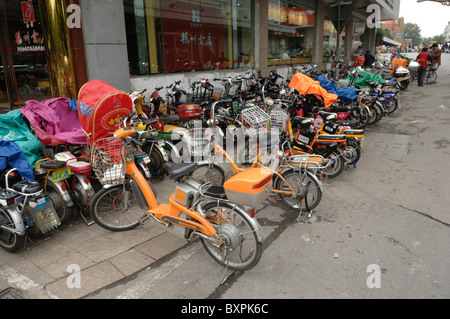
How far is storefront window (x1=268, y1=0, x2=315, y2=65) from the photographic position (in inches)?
539

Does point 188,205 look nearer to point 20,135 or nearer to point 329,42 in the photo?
point 20,135

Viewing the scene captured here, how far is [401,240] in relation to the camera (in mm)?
3689

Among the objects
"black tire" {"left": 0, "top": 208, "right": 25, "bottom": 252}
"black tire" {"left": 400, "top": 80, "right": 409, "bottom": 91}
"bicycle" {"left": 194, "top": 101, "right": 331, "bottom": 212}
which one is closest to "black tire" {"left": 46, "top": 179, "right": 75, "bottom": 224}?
"black tire" {"left": 0, "top": 208, "right": 25, "bottom": 252}

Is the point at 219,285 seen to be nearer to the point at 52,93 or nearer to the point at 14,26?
the point at 52,93

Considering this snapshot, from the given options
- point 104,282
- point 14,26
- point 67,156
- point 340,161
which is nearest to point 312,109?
point 340,161

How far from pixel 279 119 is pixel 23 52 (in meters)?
6.31

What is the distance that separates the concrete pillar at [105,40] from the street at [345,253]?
4.33 meters

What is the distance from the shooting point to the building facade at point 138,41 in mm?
6375

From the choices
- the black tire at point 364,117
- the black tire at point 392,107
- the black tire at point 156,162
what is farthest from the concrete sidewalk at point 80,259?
the black tire at point 392,107

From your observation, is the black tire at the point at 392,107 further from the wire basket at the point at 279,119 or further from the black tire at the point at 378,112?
the wire basket at the point at 279,119

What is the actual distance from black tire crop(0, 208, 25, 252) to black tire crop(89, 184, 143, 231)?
30.8 inches

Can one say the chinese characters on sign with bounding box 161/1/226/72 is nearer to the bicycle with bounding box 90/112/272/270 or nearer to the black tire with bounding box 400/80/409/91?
the bicycle with bounding box 90/112/272/270

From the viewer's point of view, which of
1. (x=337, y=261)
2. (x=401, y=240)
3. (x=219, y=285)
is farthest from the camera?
(x=401, y=240)

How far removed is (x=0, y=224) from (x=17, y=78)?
19.7 ft
